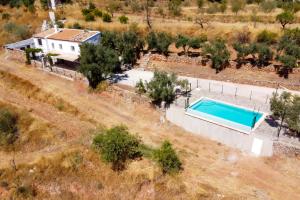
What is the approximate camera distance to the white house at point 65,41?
142ft

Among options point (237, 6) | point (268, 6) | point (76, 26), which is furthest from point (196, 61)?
point (76, 26)

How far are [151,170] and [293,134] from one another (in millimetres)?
12721

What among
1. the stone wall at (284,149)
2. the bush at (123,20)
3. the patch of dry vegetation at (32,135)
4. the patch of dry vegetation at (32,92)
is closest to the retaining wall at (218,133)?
the stone wall at (284,149)

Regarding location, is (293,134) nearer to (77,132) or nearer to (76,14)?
(77,132)

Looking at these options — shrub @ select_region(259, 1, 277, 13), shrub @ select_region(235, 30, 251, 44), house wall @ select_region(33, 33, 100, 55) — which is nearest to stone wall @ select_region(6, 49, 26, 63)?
house wall @ select_region(33, 33, 100, 55)

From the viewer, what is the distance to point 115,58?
125 ft

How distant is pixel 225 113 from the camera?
3116 centimetres

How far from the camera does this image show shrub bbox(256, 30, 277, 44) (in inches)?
1720

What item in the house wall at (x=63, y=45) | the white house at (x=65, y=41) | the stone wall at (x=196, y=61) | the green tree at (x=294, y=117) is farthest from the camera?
the house wall at (x=63, y=45)

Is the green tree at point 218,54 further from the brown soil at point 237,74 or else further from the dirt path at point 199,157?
the dirt path at point 199,157

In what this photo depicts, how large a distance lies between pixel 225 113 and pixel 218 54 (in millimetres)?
10369

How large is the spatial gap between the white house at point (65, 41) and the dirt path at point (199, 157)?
266 inches

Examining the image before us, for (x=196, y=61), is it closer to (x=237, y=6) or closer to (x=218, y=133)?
(x=218, y=133)

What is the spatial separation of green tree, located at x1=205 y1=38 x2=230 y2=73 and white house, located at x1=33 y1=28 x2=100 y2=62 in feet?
54.2
